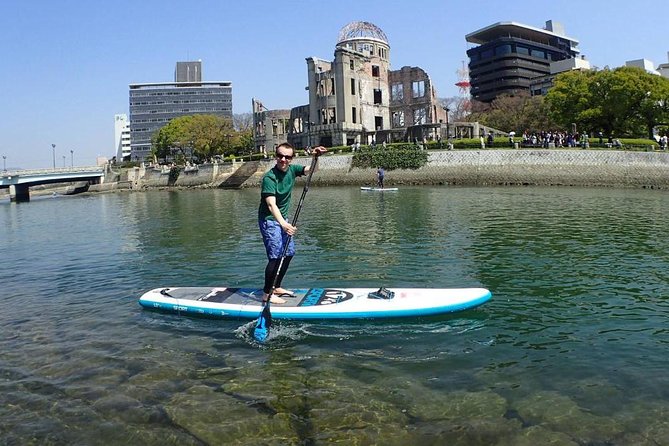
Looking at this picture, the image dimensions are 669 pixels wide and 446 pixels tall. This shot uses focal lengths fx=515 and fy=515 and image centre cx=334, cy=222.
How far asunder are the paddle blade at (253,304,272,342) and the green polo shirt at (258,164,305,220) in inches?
70.4

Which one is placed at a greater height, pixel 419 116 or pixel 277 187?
pixel 419 116

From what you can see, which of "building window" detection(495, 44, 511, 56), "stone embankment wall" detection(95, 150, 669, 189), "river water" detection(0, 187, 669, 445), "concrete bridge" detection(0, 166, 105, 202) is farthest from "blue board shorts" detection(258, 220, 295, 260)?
"building window" detection(495, 44, 511, 56)

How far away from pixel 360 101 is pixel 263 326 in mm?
83326

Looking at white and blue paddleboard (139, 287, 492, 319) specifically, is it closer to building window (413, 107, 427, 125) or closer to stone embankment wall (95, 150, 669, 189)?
stone embankment wall (95, 150, 669, 189)

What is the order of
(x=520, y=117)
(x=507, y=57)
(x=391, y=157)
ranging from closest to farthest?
(x=391, y=157), (x=520, y=117), (x=507, y=57)

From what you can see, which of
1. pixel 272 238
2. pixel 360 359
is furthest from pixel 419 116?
pixel 360 359

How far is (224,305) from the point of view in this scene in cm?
982

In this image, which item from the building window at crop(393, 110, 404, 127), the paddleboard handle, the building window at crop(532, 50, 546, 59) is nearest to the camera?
the paddleboard handle

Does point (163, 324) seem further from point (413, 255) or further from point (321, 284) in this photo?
point (413, 255)

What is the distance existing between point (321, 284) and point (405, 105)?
85.4 meters

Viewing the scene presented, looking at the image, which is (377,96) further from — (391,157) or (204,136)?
(204,136)

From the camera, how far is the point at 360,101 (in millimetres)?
88625

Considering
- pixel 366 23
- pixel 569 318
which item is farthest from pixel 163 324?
pixel 366 23

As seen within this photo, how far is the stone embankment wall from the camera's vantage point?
47.2 metres
